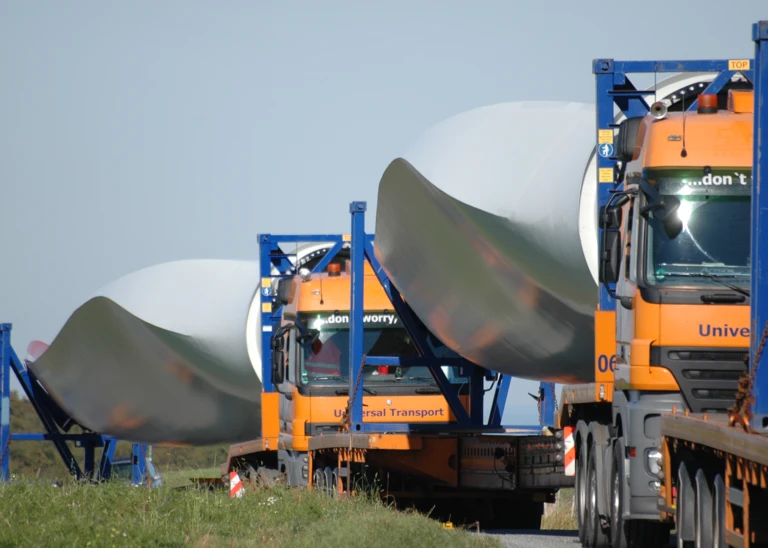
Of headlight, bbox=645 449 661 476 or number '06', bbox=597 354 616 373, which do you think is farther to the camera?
number '06', bbox=597 354 616 373

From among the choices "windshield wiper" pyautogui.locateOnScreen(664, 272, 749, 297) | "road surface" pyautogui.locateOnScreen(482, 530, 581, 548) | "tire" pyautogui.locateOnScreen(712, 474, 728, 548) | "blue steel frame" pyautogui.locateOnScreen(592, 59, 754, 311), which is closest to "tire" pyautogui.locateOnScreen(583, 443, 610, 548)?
"road surface" pyautogui.locateOnScreen(482, 530, 581, 548)

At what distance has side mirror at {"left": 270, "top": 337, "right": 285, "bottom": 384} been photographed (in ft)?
63.5

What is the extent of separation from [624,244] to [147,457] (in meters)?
21.2

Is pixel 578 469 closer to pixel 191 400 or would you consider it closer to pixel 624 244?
pixel 624 244

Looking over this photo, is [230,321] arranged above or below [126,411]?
above

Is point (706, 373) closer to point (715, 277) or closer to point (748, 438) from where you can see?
point (715, 277)

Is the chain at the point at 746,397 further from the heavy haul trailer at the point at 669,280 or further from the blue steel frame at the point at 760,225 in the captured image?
the heavy haul trailer at the point at 669,280

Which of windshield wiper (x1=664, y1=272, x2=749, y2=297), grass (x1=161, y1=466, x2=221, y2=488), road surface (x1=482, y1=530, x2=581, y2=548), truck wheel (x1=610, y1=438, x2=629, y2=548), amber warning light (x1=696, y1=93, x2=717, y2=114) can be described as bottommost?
grass (x1=161, y1=466, x2=221, y2=488)

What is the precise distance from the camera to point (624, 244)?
10.2 metres

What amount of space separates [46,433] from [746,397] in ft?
83.2

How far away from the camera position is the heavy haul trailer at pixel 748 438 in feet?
22.4

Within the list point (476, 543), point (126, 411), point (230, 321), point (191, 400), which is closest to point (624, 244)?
point (476, 543)

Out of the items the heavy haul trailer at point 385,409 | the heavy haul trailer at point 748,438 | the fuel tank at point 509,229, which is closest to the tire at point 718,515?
the heavy haul trailer at point 748,438

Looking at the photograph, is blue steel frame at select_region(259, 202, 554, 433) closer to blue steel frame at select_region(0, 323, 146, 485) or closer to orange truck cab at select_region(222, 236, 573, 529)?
orange truck cab at select_region(222, 236, 573, 529)
